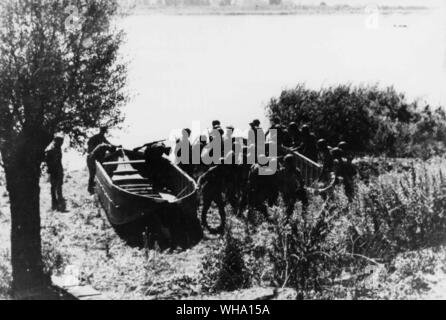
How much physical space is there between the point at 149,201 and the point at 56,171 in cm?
378

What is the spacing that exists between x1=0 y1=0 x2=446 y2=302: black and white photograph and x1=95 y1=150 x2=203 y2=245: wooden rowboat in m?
0.05

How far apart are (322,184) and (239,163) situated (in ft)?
6.68

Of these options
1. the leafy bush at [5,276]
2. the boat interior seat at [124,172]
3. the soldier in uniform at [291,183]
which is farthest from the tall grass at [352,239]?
the boat interior seat at [124,172]

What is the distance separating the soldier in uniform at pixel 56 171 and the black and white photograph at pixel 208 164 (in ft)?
0.23

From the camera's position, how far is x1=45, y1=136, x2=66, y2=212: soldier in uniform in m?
13.5

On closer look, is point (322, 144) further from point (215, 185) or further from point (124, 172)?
point (124, 172)

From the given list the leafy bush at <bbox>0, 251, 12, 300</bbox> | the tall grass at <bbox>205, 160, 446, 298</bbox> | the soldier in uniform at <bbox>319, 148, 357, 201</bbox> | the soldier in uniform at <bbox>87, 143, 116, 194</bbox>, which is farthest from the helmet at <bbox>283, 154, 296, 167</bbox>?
the leafy bush at <bbox>0, 251, 12, 300</bbox>

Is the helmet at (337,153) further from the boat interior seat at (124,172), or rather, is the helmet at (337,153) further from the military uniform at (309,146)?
the boat interior seat at (124,172)

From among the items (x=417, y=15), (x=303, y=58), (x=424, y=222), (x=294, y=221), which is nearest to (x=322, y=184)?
(x=424, y=222)

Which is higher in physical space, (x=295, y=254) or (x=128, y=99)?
(x=128, y=99)

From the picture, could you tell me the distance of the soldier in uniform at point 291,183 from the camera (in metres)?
11.7

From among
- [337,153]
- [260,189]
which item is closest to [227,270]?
[260,189]

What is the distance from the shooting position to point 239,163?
12.7m
